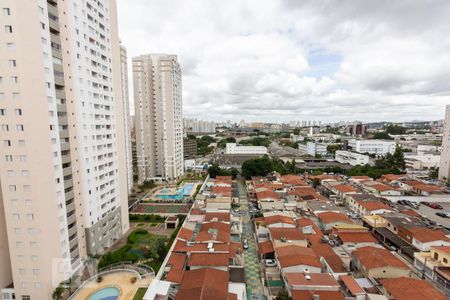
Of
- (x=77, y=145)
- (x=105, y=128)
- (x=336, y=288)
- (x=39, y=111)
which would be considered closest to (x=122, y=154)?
(x=105, y=128)

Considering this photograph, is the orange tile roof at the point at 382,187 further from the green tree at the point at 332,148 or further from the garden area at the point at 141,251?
the green tree at the point at 332,148

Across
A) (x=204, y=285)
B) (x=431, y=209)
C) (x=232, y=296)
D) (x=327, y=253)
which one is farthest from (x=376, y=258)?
(x=431, y=209)

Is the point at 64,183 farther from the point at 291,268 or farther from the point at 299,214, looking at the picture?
the point at 299,214

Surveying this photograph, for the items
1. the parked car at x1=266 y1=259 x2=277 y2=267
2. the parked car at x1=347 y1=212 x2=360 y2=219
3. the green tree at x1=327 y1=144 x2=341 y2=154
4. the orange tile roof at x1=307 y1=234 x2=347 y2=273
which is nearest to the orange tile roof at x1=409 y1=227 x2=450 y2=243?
the parked car at x1=347 y1=212 x2=360 y2=219

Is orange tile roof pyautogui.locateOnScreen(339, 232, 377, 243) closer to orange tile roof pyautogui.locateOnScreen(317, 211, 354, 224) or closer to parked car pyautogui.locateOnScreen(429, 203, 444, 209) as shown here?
orange tile roof pyautogui.locateOnScreen(317, 211, 354, 224)

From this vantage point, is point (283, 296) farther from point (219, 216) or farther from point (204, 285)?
point (219, 216)

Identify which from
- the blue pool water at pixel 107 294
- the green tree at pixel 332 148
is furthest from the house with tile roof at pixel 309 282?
the green tree at pixel 332 148
